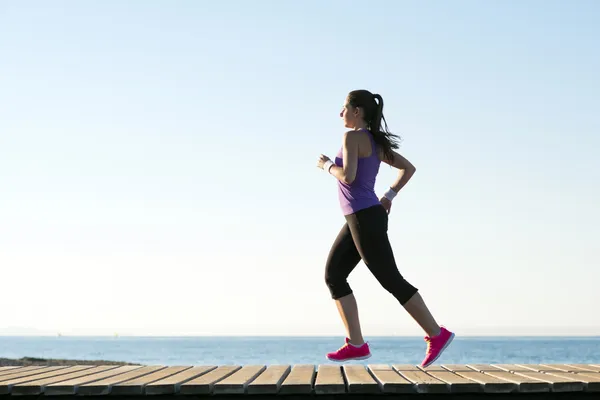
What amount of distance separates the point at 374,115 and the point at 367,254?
1315mm

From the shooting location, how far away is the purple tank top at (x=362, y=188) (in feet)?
23.4

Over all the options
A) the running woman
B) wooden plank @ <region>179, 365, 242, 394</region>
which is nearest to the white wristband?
the running woman

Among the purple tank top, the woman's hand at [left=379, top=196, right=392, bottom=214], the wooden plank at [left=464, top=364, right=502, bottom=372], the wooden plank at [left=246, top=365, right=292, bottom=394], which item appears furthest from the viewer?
the woman's hand at [left=379, top=196, right=392, bottom=214]

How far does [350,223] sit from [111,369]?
2.66 meters

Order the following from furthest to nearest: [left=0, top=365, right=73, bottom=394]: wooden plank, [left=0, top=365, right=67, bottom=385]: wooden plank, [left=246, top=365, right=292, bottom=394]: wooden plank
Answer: [left=0, top=365, right=67, bottom=385]: wooden plank → [left=0, top=365, right=73, bottom=394]: wooden plank → [left=246, top=365, right=292, bottom=394]: wooden plank

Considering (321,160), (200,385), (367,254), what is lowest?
(200,385)

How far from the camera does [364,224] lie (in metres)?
7.05

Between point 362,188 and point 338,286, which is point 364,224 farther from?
point 338,286

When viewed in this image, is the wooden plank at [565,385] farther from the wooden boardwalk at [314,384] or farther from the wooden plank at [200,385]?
the wooden plank at [200,385]

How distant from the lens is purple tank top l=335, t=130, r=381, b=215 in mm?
7125

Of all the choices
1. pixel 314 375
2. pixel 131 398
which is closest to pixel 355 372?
pixel 314 375

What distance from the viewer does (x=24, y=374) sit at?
698 cm

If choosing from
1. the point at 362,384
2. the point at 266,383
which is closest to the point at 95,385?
the point at 266,383

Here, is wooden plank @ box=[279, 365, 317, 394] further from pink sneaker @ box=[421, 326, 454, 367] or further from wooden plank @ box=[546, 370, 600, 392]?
wooden plank @ box=[546, 370, 600, 392]
